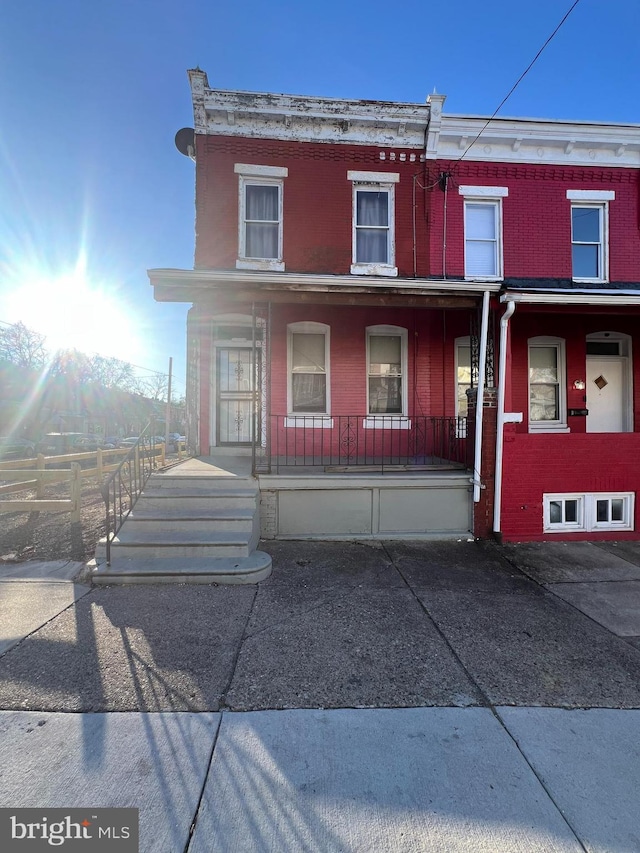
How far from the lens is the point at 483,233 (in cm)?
787

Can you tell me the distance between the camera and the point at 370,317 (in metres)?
7.55

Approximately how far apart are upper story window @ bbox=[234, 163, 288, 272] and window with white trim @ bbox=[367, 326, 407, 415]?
8.07 ft

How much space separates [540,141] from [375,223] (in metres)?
3.69

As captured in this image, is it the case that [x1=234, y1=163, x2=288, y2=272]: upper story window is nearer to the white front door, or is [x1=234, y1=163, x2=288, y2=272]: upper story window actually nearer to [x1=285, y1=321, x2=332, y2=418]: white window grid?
[x1=285, y1=321, x2=332, y2=418]: white window grid

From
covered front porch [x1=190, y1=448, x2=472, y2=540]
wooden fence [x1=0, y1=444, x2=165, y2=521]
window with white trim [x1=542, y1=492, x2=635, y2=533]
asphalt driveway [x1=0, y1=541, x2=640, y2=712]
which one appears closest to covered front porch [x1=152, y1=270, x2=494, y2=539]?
covered front porch [x1=190, y1=448, x2=472, y2=540]

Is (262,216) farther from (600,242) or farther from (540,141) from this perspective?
(600,242)

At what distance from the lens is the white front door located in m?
7.95

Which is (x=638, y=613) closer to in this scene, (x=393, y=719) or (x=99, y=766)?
(x=393, y=719)

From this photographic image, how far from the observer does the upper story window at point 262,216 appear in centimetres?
741

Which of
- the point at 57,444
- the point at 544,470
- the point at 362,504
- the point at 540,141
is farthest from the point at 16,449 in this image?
the point at 540,141

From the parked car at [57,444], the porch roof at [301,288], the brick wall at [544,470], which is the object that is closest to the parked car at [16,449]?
the parked car at [57,444]

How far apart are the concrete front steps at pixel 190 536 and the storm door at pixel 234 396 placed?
198cm

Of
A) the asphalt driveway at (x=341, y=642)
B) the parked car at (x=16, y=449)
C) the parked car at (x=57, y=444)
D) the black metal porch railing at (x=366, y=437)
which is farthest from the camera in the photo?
the parked car at (x=57, y=444)

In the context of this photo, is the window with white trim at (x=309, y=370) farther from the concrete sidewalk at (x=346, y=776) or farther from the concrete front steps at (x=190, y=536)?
the concrete sidewalk at (x=346, y=776)
